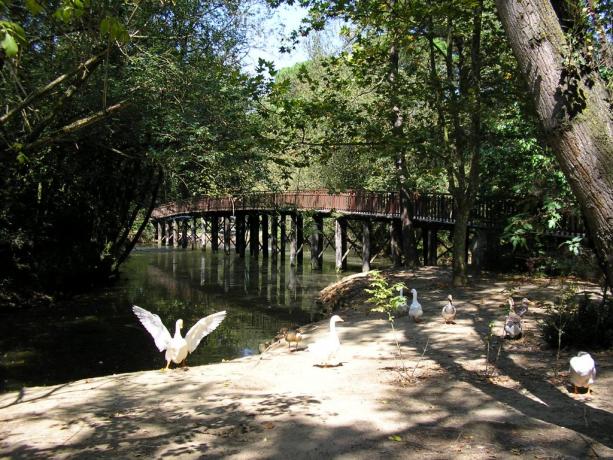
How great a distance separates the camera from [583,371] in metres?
6.39

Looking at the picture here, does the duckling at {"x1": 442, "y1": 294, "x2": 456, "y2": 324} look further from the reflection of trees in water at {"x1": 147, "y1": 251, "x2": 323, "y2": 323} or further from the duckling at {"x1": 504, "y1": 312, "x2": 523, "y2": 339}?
the reflection of trees in water at {"x1": 147, "y1": 251, "x2": 323, "y2": 323}

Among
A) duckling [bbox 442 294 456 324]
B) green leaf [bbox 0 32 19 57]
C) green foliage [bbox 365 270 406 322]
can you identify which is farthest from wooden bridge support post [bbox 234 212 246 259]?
green leaf [bbox 0 32 19 57]

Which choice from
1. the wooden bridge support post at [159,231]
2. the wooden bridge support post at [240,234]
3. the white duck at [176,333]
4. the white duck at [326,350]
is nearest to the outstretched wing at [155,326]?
the white duck at [176,333]

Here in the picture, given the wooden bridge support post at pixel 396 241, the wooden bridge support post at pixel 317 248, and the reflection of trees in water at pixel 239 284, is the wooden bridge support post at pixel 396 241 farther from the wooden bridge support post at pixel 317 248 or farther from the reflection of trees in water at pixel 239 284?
the wooden bridge support post at pixel 317 248

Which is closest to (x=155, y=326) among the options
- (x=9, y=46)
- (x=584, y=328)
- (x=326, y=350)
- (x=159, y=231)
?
(x=326, y=350)

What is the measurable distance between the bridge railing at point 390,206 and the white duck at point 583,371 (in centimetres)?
543

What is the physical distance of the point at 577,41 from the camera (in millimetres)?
3875

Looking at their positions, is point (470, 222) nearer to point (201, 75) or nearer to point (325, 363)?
point (201, 75)

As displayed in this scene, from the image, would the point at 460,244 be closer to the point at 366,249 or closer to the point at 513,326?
the point at 513,326

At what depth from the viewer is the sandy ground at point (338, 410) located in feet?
16.7

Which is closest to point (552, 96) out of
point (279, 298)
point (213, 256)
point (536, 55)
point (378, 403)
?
point (536, 55)

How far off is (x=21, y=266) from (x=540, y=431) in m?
16.5

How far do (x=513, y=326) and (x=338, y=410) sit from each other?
4299 mm

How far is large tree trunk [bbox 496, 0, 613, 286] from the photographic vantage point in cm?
370
